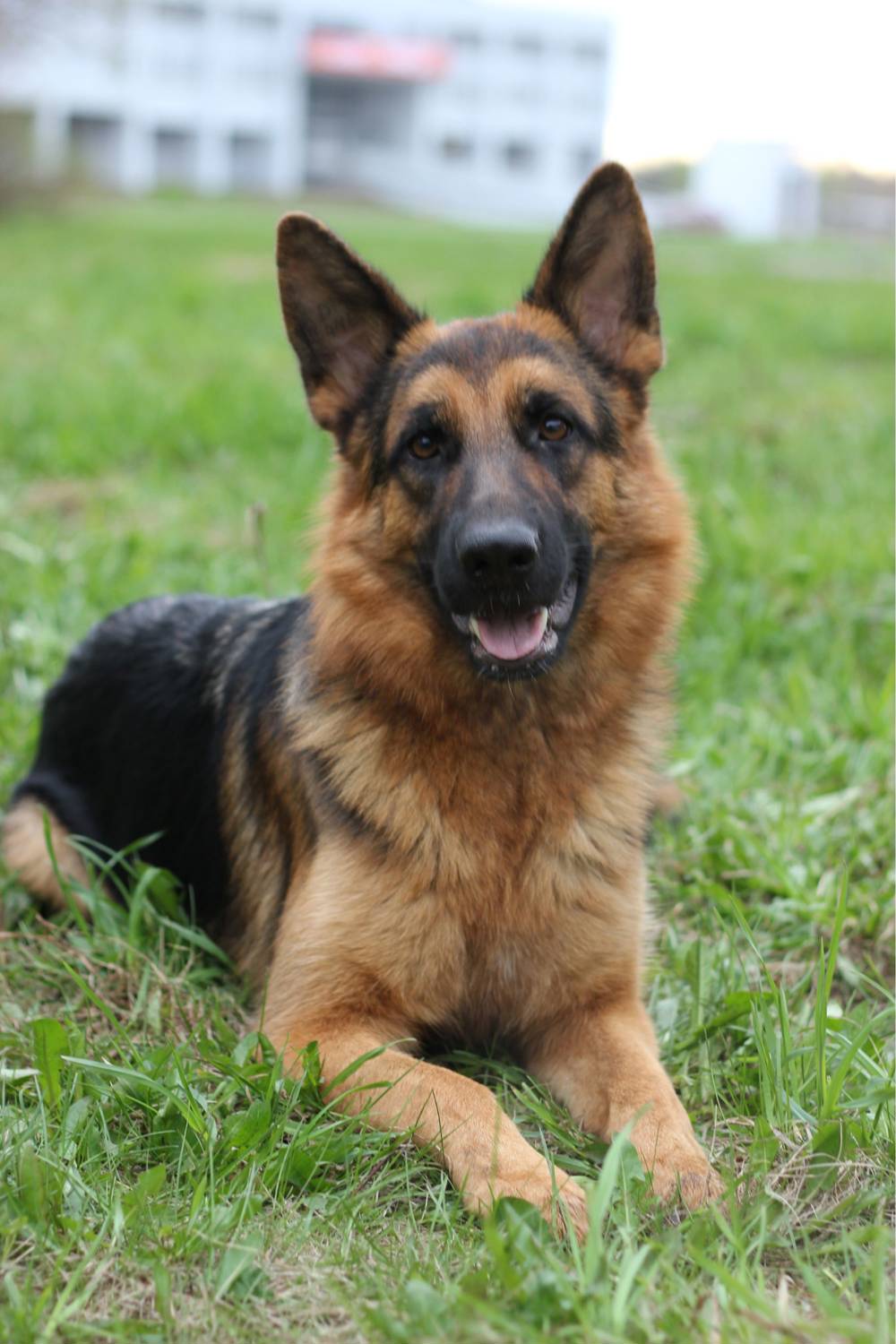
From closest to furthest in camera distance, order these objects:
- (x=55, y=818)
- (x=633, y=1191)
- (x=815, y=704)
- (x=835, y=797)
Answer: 1. (x=633, y=1191)
2. (x=55, y=818)
3. (x=835, y=797)
4. (x=815, y=704)

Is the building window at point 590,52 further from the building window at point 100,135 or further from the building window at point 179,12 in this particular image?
the building window at point 100,135

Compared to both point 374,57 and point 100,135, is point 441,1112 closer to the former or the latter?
point 100,135

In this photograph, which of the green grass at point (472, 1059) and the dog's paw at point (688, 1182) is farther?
the dog's paw at point (688, 1182)

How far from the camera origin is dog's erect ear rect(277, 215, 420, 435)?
144 inches

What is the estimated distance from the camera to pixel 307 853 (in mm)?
3602

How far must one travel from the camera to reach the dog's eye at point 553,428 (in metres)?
3.58

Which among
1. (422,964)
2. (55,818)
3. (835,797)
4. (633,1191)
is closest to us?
(633,1191)

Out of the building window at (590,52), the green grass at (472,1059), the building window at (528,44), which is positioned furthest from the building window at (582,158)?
the green grass at (472,1059)

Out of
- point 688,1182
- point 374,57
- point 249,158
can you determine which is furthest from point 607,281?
point 374,57

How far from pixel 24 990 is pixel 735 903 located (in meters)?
1.93

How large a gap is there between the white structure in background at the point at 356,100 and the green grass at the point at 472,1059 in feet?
184

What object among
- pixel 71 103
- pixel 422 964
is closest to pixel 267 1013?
pixel 422 964

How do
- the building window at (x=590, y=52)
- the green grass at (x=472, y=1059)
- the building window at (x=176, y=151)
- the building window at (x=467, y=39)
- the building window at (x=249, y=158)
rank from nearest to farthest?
the green grass at (x=472, y=1059)
the building window at (x=176, y=151)
the building window at (x=249, y=158)
the building window at (x=467, y=39)
the building window at (x=590, y=52)

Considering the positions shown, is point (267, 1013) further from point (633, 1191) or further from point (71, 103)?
point (71, 103)
